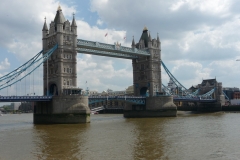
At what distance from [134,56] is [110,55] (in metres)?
11.6

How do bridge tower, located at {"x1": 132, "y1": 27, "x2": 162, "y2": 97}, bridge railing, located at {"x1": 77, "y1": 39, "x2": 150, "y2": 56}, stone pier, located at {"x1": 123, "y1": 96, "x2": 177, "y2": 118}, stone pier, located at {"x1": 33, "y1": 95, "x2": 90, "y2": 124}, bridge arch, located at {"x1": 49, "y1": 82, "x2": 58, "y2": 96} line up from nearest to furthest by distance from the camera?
stone pier, located at {"x1": 33, "y1": 95, "x2": 90, "y2": 124} < bridge arch, located at {"x1": 49, "y1": 82, "x2": 58, "y2": 96} < bridge railing, located at {"x1": 77, "y1": 39, "x2": 150, "y2": 56} < stone pier, located at {"x1": 123, "y1": 96, "x2": 177, "y2": 118} < bridge tower, located at {"x1": 132, "y1": 27, "x2": 162, "y2": 97}

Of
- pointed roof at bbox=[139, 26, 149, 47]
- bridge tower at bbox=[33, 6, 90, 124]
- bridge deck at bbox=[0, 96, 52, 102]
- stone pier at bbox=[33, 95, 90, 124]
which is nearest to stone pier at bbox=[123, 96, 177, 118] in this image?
pointed roof at bbox=[139, 26, 149, 47]

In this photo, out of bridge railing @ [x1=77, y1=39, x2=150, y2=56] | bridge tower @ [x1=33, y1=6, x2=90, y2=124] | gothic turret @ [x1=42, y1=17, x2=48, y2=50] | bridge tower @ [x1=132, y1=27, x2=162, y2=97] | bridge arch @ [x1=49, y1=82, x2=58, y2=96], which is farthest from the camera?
bridge tower @ [x1=132, y1=27, x2=162, y2=97]

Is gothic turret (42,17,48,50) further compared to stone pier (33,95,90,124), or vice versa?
gothic turret (42,17,48,50)

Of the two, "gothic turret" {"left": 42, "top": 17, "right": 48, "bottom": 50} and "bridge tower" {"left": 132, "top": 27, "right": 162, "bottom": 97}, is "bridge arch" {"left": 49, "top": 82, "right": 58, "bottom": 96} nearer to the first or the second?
"gothic turret" {"left": 42, "top": 17, "right": 48, "bottom": 50}

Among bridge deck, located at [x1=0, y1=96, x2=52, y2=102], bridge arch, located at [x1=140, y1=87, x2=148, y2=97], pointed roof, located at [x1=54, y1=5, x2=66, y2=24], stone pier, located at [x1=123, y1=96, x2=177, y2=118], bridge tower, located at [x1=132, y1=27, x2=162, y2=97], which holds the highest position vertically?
pointed roof, located at [x1=54, y1=5, x2=66, y2=24]

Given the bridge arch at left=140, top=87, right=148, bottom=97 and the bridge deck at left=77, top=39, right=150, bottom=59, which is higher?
the bridge deck at left=77, top=39, right=150, bottom=59

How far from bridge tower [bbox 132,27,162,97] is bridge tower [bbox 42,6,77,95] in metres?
25.7

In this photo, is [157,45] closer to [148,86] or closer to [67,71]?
[148,86]

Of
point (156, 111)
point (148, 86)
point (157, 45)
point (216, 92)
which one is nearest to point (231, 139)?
point (156, 111)

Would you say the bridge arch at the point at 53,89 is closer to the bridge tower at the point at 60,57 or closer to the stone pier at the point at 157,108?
the bridge tower at the point at 60,57

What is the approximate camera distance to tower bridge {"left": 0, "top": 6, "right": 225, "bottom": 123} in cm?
5144

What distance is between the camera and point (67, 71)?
5794 cm

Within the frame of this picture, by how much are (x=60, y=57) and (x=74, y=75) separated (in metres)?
4.81
